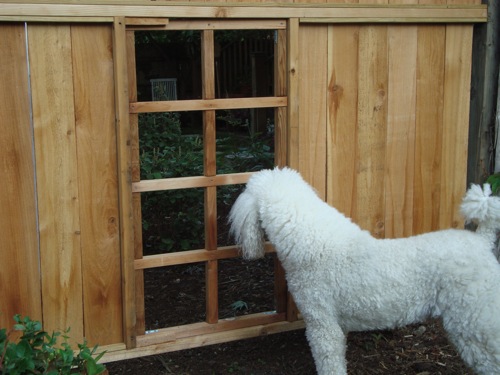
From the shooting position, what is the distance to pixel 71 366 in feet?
8.89

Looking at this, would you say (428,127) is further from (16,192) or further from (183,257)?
(16,192)

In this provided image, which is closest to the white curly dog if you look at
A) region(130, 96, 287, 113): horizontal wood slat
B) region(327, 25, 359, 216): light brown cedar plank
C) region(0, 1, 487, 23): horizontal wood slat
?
region(130, 96, 287, 113): horizontal wood slat

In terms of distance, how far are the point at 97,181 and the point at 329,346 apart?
159 centimetres

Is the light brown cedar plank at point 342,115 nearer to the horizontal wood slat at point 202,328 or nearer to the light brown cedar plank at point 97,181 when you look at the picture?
the horizontal wood slat at point 202,328

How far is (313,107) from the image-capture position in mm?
4000

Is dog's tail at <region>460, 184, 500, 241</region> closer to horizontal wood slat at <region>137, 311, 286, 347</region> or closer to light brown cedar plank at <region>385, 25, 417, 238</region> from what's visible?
light brown cedar plank at <region>385, 25, 417, 238</region>

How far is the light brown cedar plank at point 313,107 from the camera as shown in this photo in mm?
3932

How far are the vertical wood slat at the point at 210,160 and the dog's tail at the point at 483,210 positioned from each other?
147 centimetres

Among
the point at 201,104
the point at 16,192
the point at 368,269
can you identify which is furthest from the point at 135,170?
the point at 368,269

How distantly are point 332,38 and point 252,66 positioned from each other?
858cm

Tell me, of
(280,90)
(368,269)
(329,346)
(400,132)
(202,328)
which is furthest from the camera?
(400,132)

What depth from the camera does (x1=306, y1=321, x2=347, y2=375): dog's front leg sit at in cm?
337

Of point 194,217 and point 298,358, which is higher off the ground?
point 194,217

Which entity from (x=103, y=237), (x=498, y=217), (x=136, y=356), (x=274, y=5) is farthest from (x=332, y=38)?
(x=136, y=356)
